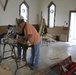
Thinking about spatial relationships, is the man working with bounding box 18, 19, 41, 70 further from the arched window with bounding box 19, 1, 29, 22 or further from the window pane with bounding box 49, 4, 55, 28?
the window pane with bounding box 49, 4, 55, 28

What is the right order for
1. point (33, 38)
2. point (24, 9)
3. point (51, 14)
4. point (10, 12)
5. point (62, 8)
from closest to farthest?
1. point (33, 38)
2. point (10, 12)
3. point (62, 8)
4. point (24, 9)
5. point (51, 14)

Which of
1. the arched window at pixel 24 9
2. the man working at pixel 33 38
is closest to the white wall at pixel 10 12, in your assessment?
the arched window at pixel 24 9

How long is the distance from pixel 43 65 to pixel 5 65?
1180 mm

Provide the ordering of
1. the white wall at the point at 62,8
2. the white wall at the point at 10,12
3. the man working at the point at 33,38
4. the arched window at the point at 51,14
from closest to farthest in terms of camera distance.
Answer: the man working at the point at 33,38 → the white wall at the point at 10,12 → the white wall at the point at 62,8 → the arched window at the point at 51,14

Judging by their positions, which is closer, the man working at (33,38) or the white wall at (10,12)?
the man working at (33,38)

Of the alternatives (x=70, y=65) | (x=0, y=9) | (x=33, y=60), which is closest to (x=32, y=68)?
(x=33, y=60)

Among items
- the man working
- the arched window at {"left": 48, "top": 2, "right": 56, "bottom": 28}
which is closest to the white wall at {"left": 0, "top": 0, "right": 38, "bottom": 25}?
the arched window at {"left": 48, "top": 2, "right": 56, "bottom": 28}

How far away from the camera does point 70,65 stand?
12.4 ft

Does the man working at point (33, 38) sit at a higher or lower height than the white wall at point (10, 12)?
lower

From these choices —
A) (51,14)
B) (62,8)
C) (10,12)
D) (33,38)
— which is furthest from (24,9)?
(33,38)

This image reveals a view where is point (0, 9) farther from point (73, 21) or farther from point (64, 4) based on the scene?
point (73, 21)

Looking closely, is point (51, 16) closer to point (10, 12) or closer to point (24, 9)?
point (24, 9)

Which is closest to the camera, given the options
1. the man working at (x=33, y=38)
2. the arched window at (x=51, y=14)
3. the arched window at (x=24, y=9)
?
the man working at (x=33, y=38)

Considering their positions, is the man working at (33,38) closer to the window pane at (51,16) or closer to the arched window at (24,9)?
the arched window at (24,9)
